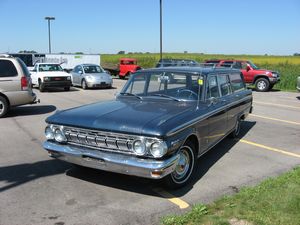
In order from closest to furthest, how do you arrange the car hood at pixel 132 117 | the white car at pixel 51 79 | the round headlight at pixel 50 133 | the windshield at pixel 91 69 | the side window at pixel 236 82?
the car hood at pixel 132 117 → the round headlight at pixel 50 133 → the side window at pixel 236 82 → the white car at pixel 51 79 → the windshield at pixel 91 69

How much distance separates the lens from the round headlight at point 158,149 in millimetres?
4398

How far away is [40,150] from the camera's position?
7.08 meters

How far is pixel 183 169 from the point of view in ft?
16.9

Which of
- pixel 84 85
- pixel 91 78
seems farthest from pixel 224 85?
pixel 84 85

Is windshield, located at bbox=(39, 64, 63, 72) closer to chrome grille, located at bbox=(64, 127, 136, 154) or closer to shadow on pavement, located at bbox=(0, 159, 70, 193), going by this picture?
shadow on pavement, located at bbox=(0, 159, 70, 193)

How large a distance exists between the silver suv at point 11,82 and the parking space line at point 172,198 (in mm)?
7588

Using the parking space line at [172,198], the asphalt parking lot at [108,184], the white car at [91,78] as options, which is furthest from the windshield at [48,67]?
the parking space line at [172,198]

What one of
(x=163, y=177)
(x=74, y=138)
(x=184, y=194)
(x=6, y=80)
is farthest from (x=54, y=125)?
(x=6, y=80)

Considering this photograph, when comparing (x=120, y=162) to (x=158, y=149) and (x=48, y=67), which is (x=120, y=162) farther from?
(x=48, y=67)

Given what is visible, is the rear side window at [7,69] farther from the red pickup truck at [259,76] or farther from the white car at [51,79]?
the red pickup truck at [259,76]

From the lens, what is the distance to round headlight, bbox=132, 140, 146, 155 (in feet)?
14.7

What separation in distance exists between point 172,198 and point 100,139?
1217 millimetres

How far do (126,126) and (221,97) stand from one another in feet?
9.16

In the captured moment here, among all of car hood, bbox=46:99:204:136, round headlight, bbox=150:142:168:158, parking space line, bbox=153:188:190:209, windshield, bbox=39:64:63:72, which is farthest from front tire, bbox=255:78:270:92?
round headlight, bbox=150:142:168:158
